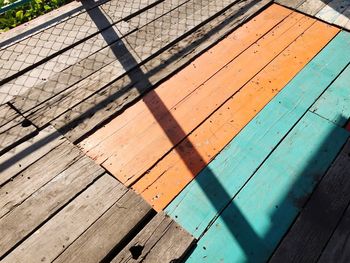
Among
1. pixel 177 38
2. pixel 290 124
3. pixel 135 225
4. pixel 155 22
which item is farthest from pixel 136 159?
pixel 155 22

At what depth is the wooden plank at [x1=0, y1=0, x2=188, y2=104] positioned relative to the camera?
3.27 metres

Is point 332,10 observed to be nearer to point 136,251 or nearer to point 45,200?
point 136,251

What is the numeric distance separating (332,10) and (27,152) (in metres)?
4.10

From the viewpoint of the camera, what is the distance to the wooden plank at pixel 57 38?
11.7 ft

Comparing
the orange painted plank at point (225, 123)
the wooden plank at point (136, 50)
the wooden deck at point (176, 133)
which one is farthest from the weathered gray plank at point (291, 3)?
the wooden plank at point (136, 50)

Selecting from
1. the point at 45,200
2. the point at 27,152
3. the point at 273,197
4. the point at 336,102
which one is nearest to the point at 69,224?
the point at 45,200

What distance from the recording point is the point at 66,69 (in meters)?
3.53

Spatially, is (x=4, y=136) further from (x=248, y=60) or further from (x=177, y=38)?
(x=248, y=60)

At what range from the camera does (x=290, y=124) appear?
3061mm

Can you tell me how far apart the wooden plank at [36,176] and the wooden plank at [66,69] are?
0.69m

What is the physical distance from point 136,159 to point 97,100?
83 centimetres

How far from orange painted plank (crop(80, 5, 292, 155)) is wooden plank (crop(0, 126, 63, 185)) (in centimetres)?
31

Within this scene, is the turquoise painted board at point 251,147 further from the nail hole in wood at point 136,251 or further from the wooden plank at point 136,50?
the wooden plank at point 136,50

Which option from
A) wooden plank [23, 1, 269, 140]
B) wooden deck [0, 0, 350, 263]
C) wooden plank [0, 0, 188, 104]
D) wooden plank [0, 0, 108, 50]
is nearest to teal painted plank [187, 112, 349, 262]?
wooden deck [0, 0, 350, 263]
